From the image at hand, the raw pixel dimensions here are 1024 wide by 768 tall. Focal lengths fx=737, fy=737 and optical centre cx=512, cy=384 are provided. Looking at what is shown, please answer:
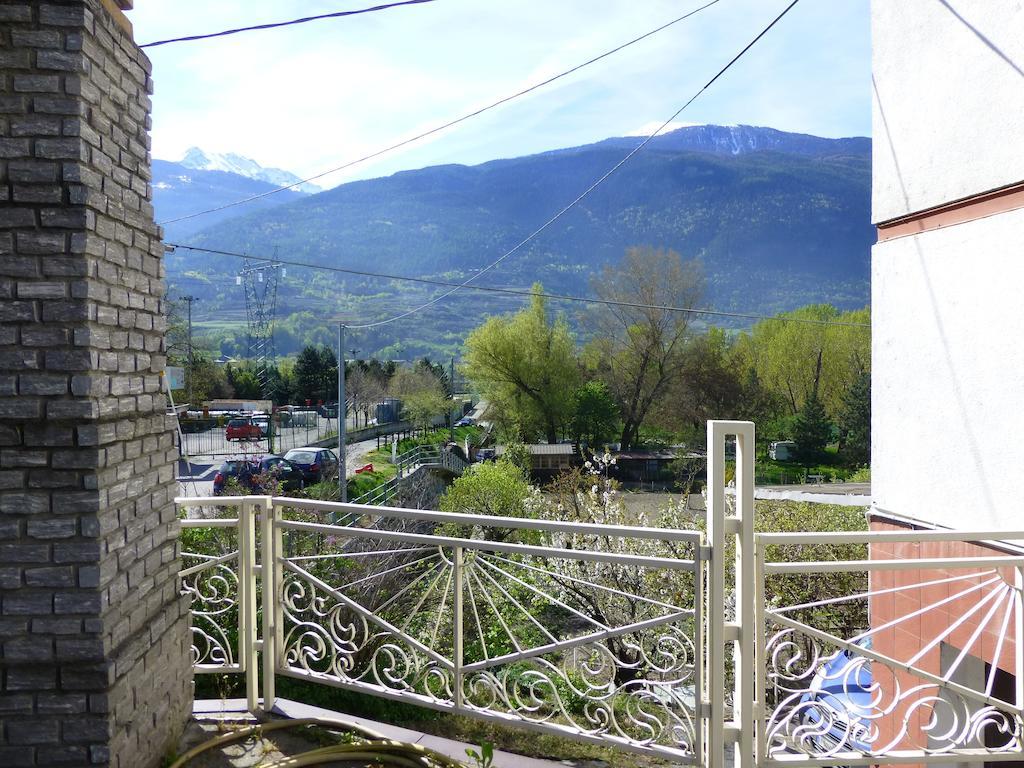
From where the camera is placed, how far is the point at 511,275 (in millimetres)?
92000

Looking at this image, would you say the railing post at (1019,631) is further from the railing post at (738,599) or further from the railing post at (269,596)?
the railing post at (269,596)

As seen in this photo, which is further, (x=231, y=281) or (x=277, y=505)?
(x=231, y=281)

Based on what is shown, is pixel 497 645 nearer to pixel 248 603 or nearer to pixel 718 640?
pixel 248 603

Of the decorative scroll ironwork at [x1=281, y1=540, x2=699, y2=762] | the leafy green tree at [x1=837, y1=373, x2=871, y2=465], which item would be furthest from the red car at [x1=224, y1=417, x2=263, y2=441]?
the leafy green tree at [x1=837, y1=373, x2=871, y2=465]

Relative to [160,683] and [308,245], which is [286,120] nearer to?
[308,245]

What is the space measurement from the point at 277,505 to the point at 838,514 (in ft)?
43.1

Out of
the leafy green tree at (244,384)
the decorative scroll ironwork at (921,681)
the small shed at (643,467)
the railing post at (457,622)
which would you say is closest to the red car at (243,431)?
the leafy green tree at (244,384)

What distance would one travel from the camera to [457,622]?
243cm

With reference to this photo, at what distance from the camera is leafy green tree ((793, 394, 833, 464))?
110ft

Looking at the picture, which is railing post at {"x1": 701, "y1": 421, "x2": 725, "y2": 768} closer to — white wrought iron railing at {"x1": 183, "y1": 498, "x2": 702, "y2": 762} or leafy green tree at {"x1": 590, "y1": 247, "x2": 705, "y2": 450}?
white wrought iron railing at {"x1": 183, "y1": 498, "x2": 702, "y2": 762}

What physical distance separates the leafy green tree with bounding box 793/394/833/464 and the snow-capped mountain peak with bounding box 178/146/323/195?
14412cm

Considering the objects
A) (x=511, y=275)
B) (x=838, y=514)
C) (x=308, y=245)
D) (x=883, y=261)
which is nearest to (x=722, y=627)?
(x=883, y=261)

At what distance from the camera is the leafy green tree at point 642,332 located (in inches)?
1401

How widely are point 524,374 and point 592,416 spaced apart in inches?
149
